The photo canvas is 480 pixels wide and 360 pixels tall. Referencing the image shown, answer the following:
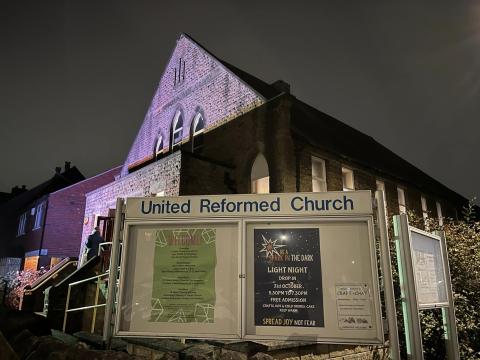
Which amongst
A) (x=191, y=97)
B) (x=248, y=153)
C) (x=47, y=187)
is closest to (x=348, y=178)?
(x=248, y=153)

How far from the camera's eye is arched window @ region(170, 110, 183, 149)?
17.1 m

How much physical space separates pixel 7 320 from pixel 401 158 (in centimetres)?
2504

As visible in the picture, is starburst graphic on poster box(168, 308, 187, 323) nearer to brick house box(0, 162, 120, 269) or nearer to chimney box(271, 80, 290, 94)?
chimney box(271, 80, 290, 94)

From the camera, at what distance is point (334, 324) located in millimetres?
4070

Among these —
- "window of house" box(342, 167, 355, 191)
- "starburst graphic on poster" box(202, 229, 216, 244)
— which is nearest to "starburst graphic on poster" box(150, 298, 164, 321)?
"starburst graphic on poster" box(202, 229, 216, 244)

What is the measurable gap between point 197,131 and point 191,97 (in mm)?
1791

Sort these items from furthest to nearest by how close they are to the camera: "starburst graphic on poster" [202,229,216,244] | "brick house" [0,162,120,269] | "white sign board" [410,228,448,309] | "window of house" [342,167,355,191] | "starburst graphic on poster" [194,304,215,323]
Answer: "brick house" [0,162,120,269]
"window of house" [342,167,355,191]
"white sign board" [410,228,448,309]
"starburst graphic on poster" [202,229,216,244]
"starburst graphic on poster" [194,304,215,323]

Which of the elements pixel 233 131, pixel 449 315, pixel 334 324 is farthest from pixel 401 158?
pixel 334 324

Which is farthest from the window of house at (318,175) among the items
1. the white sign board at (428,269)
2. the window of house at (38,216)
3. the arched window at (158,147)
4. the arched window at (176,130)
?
the window of house at (38,216)

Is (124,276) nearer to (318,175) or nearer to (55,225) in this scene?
(318,175)

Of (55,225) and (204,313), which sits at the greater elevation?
(55,225)

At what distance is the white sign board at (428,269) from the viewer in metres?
4.66

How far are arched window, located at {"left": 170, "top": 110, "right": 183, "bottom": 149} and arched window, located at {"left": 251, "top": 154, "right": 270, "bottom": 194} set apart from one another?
209 inches

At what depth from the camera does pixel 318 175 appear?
13445 millimetres
